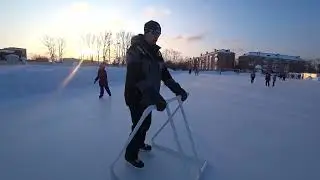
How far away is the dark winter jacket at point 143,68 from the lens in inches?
129

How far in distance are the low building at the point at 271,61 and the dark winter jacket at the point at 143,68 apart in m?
105

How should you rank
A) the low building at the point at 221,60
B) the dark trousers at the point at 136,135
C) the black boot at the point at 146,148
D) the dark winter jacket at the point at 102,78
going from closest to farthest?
the dark trousers at the point at 136,135 → the black boot at the point at 146,148 → the dark winter jacket at the point at 102,78 → the low building at the point at 221,60

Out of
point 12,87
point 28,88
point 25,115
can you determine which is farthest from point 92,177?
point 28,88

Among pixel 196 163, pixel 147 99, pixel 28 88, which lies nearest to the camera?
pixel 147 99

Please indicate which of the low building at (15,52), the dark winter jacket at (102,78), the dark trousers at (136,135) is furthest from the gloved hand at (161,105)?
the low building at (15,52)

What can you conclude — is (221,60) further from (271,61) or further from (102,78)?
(102,78)

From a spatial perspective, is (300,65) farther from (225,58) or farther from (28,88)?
(28,88)

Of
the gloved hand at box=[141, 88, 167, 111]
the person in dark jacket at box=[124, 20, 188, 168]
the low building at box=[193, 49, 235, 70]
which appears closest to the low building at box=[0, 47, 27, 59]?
the person in dark jacket at box=[124, 20, 188, 168]

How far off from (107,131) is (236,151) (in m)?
2.28

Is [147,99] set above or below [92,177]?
above

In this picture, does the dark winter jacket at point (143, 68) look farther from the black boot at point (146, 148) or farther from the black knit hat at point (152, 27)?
the black boot at point (146, 148)

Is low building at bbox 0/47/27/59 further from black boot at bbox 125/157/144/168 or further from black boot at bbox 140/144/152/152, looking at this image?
black boot at bbox 125/157/144/168

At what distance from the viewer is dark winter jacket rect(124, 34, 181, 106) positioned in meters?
3.29

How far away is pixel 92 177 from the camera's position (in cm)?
350
